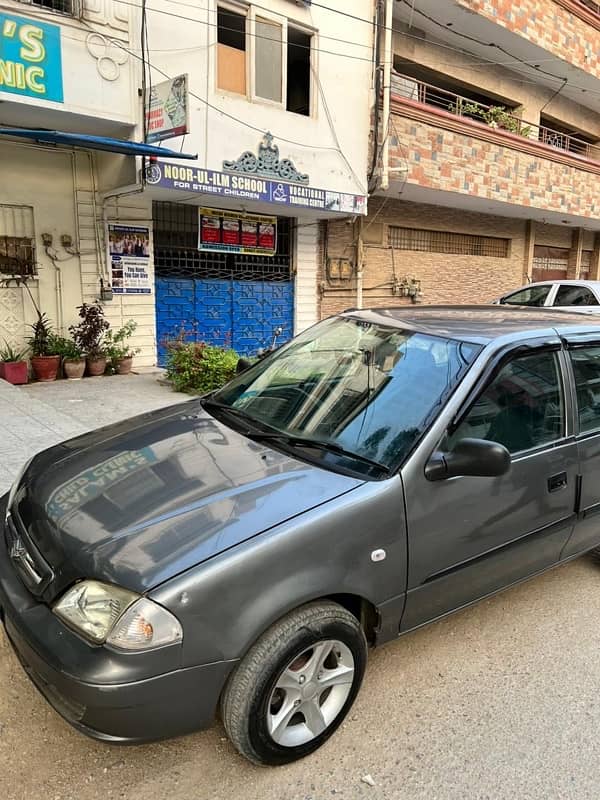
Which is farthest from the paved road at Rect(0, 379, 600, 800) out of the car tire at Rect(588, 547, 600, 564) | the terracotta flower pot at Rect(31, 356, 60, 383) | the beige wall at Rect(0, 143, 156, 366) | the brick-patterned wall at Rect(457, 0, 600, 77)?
the brick-patterned wall at Rect(457, 0, 600, 77)

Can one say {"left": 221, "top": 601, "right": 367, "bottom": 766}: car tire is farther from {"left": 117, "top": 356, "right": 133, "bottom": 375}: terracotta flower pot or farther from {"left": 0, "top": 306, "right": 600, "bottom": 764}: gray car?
{"left": 117, "top": 356, "right": 133, "bottom": 375}: terracotta flower pot

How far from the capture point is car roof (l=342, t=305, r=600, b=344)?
2910 millimetres

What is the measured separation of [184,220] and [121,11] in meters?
3.29

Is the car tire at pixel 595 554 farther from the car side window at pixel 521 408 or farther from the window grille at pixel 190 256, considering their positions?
the window grille at pixel 190 256

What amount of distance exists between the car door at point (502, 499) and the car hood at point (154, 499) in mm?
420

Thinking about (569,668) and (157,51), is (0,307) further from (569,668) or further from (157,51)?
(569,668)

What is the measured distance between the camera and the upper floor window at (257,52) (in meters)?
9.23

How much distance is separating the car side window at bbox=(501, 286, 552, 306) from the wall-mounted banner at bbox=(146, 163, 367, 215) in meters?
3.55

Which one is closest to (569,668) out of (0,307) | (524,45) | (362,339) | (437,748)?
(437,748)

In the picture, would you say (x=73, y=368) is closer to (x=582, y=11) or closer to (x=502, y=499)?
(x=502, y=499)

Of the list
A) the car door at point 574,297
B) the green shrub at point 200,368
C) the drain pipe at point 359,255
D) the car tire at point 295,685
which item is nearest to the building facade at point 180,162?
the drain pipe at point 359,255

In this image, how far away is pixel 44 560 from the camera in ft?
7.05

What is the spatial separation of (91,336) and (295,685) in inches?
301

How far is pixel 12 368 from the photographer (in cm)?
823
